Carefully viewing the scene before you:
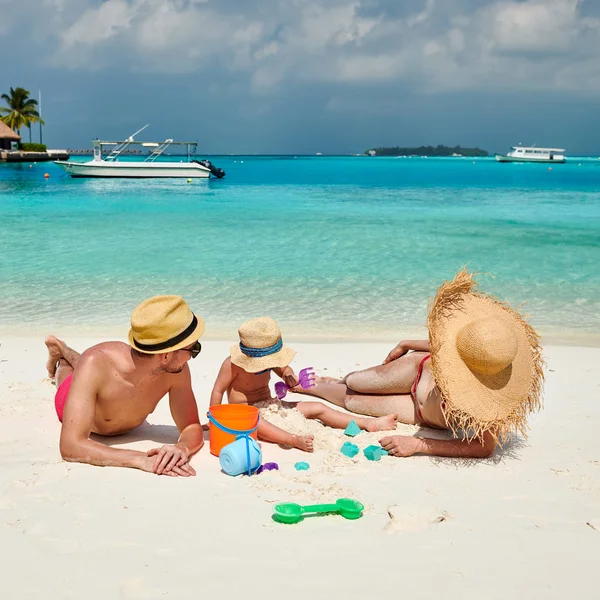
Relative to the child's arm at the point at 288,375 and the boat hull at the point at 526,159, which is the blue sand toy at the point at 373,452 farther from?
the boat hull at the point at 526,159

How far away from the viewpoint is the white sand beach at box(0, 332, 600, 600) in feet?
8.51

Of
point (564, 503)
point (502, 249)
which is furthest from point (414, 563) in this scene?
point (502, 249)

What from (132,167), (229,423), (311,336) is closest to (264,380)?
(229,423)

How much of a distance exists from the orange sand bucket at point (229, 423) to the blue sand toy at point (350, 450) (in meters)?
0.56

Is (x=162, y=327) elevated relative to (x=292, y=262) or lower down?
elevated

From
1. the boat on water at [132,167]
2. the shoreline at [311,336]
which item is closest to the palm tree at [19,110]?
the boat on water at [132,167]

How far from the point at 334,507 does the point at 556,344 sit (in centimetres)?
489

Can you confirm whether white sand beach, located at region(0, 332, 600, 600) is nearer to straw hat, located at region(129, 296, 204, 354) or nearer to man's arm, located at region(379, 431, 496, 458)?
man's arm, located at region(379, 431, 496, 458)

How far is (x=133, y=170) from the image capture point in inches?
1519

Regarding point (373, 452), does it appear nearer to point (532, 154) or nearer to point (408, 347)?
point (408, 347)

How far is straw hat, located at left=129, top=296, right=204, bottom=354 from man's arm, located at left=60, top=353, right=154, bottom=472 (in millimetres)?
306

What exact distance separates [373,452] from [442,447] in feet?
1.45

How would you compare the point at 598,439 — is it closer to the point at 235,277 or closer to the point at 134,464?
the point at 134,464

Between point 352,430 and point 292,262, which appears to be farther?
point 292,262
